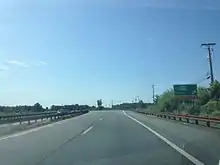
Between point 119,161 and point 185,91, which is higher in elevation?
point 185,91

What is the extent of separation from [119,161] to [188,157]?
2441 millimetres

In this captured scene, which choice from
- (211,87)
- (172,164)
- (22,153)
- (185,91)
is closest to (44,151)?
(22,153)

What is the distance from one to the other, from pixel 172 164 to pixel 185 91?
62117 millimetres

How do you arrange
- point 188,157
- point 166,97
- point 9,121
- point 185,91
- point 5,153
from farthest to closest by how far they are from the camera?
point 166,97 < point 185,91 < point 9,121 < point 5,153 < point 188,157

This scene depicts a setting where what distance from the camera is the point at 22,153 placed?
16.2 meters

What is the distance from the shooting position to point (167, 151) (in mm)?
16328

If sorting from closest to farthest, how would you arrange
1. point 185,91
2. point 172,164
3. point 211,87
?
1. point 172,164
2. point 185,91
3. point 211,87

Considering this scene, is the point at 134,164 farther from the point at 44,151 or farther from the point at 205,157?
the point at 44,151

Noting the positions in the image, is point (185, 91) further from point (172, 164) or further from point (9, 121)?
point (172, 164)

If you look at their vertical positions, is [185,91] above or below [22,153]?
above

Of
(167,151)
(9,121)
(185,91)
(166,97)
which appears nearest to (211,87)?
(185,91)

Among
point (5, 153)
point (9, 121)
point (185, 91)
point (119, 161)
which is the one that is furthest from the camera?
point (185, 91)

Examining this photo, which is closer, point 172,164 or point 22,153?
point 172,164

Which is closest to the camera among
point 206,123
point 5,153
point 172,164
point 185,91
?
point 172,164
